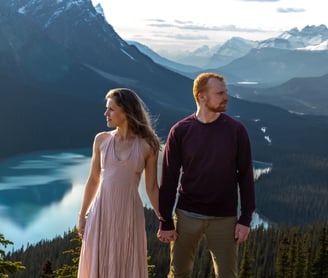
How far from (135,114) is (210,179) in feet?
3.19

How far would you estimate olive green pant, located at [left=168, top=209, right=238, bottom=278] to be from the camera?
5.31 metres

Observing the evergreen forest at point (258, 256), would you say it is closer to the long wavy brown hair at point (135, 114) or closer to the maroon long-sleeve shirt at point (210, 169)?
the maroon long-sleeve shirt at point (210, 169)

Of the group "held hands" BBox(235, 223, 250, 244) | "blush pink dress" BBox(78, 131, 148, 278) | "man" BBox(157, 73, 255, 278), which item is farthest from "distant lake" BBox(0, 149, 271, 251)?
"held hands" BBox(235, 223, 250, 244)

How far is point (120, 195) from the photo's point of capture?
217 inches

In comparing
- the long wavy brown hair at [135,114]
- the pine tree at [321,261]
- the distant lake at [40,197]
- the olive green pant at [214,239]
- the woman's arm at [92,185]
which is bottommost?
the distant lake at [40,197]

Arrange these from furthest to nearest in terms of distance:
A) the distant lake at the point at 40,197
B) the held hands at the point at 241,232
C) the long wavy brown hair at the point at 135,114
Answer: the distant lake at the point at 40,197, the long wavy brown hair at the point at 135,114, the held hands at the point at 241,232

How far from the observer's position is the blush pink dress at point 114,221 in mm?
5508

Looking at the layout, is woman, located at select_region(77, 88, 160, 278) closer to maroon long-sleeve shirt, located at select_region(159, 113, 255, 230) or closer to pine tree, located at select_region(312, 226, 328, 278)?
maroon long-sleeve shirt, located at select_region(159, 113, 255, 230)

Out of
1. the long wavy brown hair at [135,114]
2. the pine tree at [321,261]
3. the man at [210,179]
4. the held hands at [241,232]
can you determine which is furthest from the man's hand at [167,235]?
the pine tree at [321,261]

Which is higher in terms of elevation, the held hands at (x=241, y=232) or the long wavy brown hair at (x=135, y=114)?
the long wavy brown hair at (x=135, y=114)

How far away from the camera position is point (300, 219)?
320ft

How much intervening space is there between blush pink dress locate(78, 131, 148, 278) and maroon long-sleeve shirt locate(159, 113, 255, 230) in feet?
1.09

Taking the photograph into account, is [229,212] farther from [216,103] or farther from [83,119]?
[83,119]

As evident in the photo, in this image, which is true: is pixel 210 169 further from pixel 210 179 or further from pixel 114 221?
pixel 114 221
